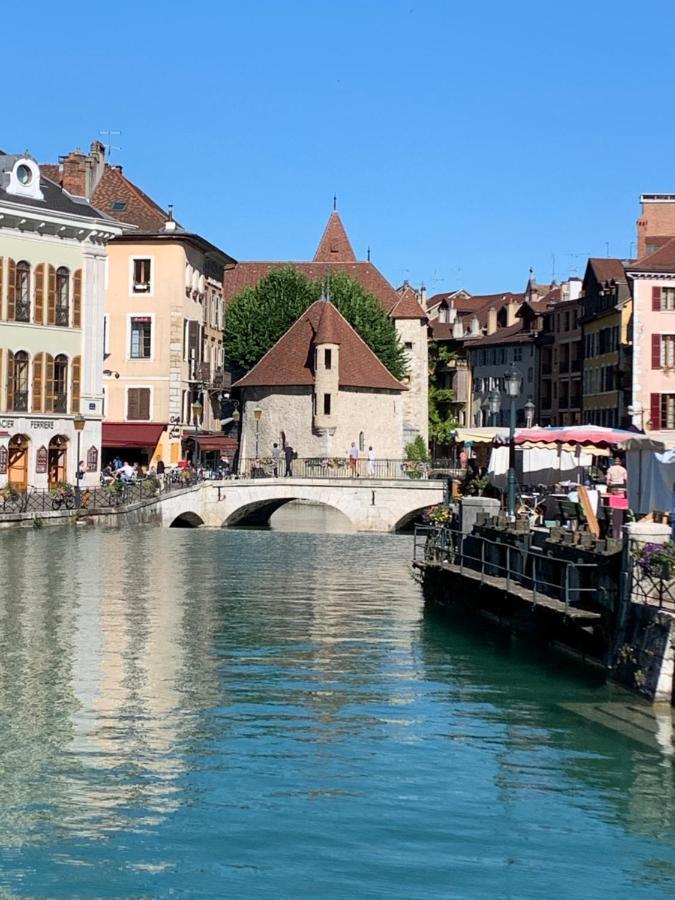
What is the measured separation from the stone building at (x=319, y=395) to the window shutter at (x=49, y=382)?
23070 mm

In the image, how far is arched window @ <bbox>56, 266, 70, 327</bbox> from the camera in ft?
191

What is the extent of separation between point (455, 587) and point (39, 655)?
9.17 meters

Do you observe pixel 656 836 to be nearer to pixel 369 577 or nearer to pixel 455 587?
pixel 455 587

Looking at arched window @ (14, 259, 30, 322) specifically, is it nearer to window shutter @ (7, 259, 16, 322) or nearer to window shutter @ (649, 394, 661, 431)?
window shutter @ (7, 259, 16, 322)

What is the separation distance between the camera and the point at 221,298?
→ 84.8 metres

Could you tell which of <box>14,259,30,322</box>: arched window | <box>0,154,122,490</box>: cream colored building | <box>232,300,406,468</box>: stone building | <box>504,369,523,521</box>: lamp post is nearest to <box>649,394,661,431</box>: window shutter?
<box>232,300,406,468</box>: stone building

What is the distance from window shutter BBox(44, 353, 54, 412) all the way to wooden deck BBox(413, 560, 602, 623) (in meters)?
27.8

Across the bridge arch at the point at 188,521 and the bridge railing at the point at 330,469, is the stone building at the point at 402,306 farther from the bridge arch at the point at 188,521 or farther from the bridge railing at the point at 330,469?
the bridge arch at the point at 188,521

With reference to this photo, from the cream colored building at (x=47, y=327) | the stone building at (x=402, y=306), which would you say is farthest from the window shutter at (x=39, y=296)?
the stone building at (x=402, y=306)

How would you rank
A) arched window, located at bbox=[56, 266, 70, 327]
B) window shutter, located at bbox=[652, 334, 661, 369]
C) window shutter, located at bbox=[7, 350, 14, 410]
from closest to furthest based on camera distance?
window shutter, located at bbox=[7, 350, 14, 410], arched window, located at bbox=[56, 266, 70, 327], window shutter, located at bbox=[652, 334, 661, 369]

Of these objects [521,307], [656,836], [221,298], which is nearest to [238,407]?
[221,298]

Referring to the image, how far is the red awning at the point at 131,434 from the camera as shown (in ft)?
227

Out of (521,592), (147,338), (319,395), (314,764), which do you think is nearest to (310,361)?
(319,395)

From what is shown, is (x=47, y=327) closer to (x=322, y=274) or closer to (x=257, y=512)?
(x=257, y=512)
